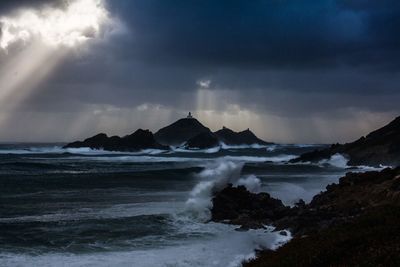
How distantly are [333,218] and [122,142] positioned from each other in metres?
157

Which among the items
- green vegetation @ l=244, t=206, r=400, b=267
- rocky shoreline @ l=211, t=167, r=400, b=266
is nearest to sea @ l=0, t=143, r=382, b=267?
rocky shoreline @ l=211, t=167, r=400, b=266

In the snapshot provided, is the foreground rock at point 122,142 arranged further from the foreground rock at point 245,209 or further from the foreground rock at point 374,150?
the foreground rock at point 245,209

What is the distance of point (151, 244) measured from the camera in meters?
22.9

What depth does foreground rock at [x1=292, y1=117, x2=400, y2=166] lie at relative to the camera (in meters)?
83.8

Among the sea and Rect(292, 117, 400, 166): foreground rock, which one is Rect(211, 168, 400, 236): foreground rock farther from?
Rect(292, 117, 400, 166): foreground rock

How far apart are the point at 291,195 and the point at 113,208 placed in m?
16.0

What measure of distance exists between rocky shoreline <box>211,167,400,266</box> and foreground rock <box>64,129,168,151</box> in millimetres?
142594

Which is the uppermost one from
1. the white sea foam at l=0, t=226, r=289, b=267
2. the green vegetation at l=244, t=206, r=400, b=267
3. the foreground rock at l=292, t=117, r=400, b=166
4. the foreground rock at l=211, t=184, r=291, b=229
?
the foreground rock at l=292, t=117, r=400, b=166

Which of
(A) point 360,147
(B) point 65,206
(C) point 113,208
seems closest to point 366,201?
(C) point 113,208

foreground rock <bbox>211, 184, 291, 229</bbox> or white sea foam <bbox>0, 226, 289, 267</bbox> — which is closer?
white sea foam <bbox>0, 226, 289, 267</bbox>

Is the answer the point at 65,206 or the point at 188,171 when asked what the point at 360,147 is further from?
the point at 65,206

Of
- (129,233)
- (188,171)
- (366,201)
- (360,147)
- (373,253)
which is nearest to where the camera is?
(373,253)

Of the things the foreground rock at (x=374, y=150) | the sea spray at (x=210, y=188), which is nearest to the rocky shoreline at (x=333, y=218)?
the sea spray at (x=210, y=188)

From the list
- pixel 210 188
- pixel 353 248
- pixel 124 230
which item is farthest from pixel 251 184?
pixel 353 248
